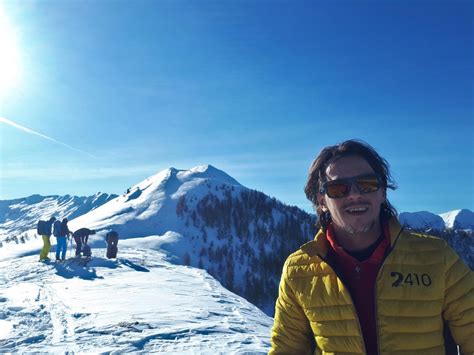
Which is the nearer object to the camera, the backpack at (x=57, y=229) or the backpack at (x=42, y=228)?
the backpack at (x=57, y=229)

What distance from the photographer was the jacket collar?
327 centimetres

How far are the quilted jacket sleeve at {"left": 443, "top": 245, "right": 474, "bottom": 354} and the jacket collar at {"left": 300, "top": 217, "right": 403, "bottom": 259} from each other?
1.32ft

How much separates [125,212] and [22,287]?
57552mm

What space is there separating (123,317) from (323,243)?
274 inches

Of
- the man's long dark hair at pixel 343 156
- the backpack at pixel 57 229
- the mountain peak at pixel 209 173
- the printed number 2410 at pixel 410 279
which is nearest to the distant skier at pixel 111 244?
the backpack at pixel 57 229

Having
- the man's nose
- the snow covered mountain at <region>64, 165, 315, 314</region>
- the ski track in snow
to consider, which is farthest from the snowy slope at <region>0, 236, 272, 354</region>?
the snow covered mountain at <region>64, 165, 315, 314</region>

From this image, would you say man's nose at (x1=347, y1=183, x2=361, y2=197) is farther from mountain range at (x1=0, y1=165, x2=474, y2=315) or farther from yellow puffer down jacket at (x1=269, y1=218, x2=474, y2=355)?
mountain range at (x1=0, y1=165, x2=474, y2=315)

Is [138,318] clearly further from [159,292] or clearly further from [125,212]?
[125,212]

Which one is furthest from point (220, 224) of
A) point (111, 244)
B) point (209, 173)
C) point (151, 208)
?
point (111, 244)

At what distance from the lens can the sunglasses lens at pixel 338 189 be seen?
333cm

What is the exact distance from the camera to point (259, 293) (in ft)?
254

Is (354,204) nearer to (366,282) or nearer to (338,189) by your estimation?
(338,189)

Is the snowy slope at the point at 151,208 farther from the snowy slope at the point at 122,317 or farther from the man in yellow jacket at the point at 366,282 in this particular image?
the man in yellow jacket at the point at 366,282

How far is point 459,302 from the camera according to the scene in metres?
2.94
